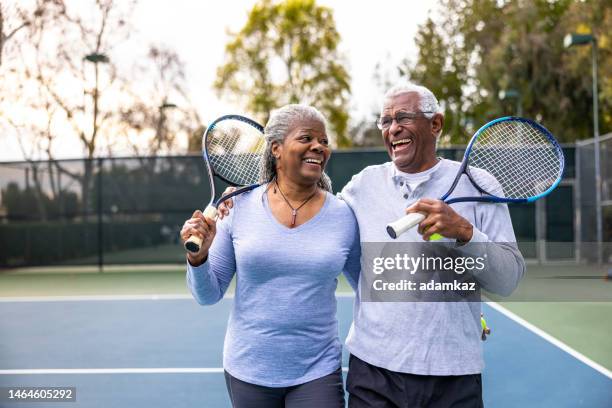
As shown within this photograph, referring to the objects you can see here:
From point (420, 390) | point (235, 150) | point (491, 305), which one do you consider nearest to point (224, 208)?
point (235, 150)

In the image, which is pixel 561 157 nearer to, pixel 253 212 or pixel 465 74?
pixel 253 212

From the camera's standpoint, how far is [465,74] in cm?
2711

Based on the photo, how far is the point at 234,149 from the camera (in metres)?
3.00

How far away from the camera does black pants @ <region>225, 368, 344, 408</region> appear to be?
2.11m

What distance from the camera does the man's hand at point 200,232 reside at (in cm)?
208

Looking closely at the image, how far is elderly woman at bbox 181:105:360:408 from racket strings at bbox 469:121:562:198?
2.24 ft

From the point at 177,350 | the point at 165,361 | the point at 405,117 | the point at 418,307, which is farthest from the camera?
the point at 177,350

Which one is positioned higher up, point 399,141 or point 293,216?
point 399,141

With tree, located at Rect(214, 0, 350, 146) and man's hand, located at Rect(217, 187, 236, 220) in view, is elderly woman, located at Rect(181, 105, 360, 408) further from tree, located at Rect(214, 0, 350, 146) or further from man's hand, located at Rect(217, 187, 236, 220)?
tree, located at Rect(214, 0, 350, 146)

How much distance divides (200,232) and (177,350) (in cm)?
409

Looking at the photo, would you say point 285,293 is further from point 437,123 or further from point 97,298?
point 97,298

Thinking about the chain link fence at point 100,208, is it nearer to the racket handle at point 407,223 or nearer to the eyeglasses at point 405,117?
the eyeglasses at point 405,117

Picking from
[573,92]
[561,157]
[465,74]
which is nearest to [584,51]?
[573,92]

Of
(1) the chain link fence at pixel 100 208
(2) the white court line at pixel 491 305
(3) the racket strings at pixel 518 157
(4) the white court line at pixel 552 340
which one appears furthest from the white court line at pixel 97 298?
(3) the racket strings at pixel 518 157
